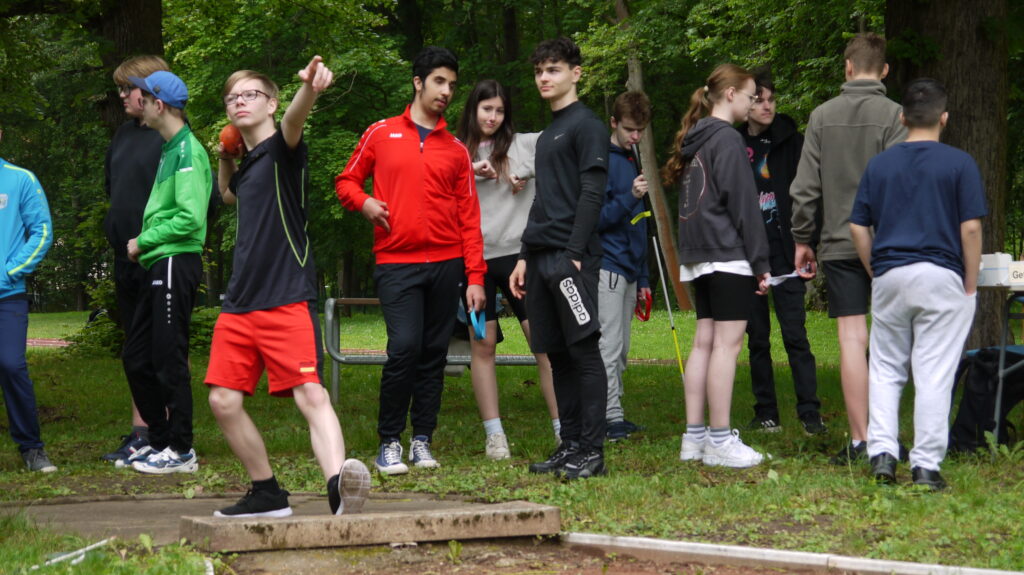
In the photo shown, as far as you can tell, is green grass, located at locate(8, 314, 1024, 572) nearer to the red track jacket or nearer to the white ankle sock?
the white ankle sock

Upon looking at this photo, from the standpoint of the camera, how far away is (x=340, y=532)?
457cm

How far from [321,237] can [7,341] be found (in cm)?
2887

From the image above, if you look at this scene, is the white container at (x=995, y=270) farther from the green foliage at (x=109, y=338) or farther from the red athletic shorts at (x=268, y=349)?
the green foliage at (x=109, y=338)

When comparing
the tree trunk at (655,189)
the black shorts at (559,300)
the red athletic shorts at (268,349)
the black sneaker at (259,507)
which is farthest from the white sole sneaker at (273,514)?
the tree trunk at (655,189)

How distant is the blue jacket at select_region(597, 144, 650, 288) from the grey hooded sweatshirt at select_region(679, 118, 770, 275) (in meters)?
A: 1.10

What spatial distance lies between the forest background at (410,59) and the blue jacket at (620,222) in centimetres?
310

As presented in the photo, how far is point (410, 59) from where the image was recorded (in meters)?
31.6

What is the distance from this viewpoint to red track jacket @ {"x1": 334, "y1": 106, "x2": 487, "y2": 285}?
674cm

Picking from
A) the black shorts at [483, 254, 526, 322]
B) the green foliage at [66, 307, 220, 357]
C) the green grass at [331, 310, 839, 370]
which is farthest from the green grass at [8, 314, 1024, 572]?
the green grass at [331, 310, 839, 370]

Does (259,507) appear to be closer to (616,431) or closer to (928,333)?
(928,333)

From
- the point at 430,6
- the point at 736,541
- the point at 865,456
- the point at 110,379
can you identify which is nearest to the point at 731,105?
the point at 865,456

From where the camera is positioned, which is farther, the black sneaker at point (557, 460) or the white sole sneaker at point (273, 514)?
the black sneaker at point (557, 460)

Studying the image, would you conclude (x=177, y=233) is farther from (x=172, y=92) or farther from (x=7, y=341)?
(x=7, y=341)

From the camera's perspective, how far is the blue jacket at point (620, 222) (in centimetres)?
790
